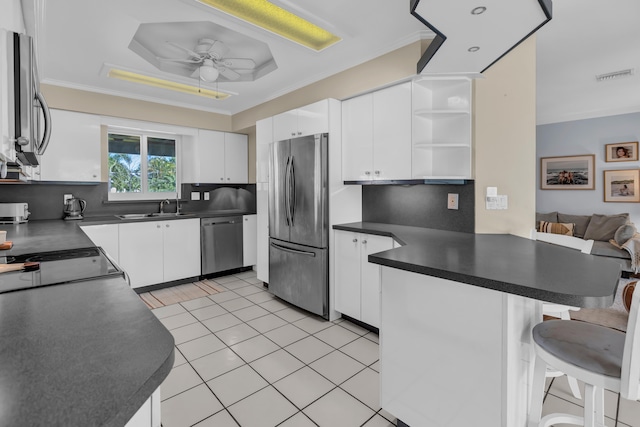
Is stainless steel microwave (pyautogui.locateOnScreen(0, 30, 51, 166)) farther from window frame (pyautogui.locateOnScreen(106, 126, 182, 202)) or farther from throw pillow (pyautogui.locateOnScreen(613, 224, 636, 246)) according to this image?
throw pillow (pyautogui.locateOnScreen(613, 224, 636, 246))

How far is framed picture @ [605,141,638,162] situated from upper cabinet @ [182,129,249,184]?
6031 mm

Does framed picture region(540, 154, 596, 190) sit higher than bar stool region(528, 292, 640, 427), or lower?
higher

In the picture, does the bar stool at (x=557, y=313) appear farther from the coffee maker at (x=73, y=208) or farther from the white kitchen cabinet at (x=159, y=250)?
the coffee maker at (x=73, y=208)

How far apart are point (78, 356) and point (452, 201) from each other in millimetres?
2616

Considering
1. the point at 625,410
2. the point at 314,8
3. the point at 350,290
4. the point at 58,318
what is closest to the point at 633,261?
the point at 625,410

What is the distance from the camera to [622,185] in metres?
5.18

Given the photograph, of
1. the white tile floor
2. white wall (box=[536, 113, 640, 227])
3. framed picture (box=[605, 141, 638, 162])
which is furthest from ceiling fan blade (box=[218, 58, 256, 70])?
framed picture (box=[605, 141, 638, 162])

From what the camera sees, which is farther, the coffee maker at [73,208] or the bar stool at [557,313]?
the coffee maker at [73,208]

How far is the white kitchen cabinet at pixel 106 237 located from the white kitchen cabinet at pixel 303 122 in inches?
84.2

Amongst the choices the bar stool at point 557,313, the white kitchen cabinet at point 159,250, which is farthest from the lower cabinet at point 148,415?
the white kitchen cabinet at point 159,250

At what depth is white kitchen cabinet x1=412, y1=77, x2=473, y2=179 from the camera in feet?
8.18

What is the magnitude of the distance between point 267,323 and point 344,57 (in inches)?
103

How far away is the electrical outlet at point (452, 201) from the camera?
2.65 m

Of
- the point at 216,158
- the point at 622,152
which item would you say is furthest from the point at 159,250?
the point at 622,152
